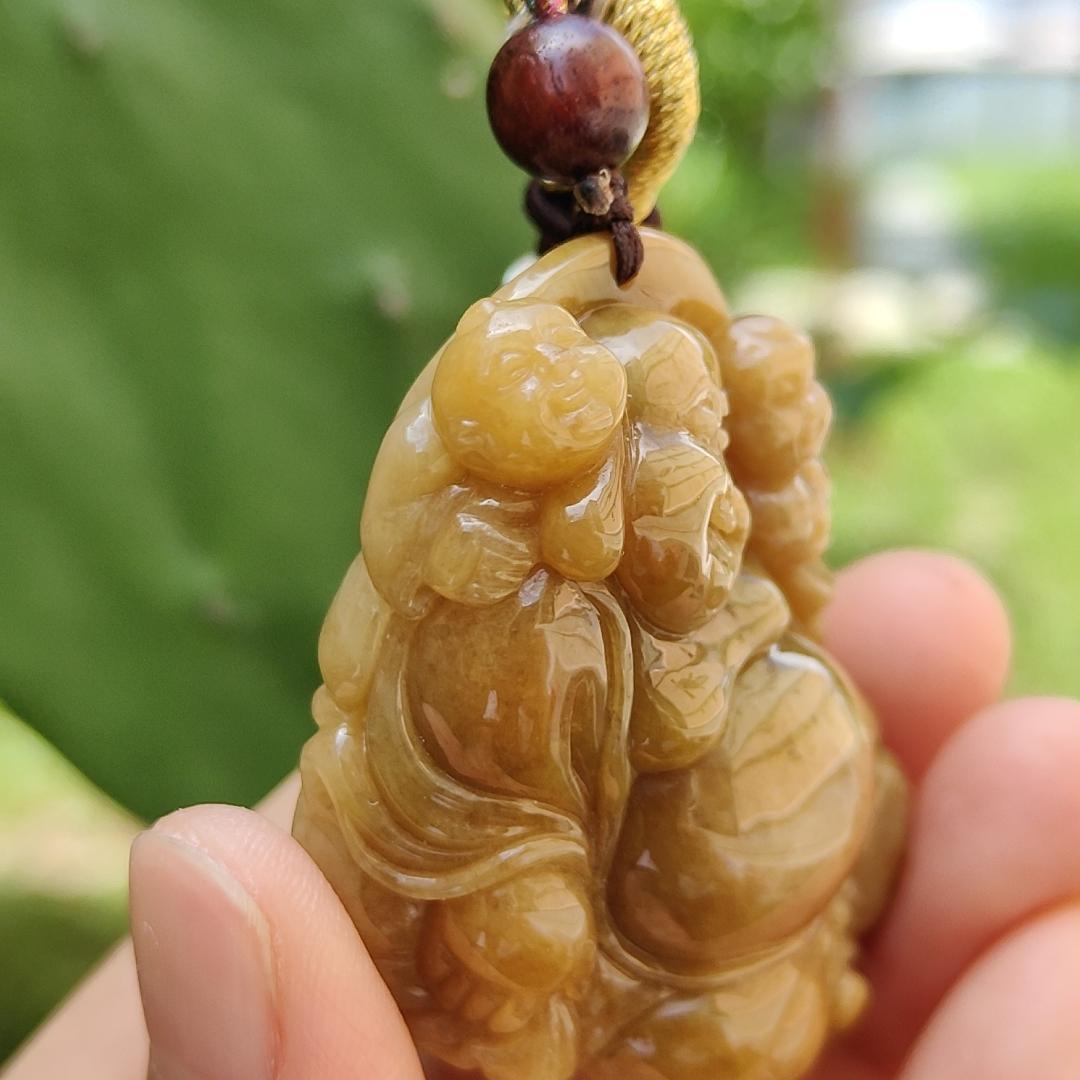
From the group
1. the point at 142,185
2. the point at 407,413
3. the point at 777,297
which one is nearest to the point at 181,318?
the point at 142,185

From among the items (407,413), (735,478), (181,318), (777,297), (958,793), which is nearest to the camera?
(407,413)

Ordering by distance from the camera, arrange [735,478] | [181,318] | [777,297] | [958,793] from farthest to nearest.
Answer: [777,297] < [181,318] < [958,793] < [735,478]

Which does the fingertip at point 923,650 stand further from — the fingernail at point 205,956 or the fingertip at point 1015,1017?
the fingernail at point 205,956

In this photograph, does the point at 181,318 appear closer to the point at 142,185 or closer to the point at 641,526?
the point at 142,185

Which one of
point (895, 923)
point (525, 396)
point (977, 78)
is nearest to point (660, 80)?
point (525, 396)


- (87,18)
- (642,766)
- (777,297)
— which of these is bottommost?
(777,297)

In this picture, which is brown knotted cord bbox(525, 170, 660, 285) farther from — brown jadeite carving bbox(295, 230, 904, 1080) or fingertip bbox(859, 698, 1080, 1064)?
fingertip bbox(859, 698, 1080, 1064)

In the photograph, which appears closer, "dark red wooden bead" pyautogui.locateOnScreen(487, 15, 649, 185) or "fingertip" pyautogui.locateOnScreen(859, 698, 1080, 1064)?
"dark red wooden bead" pyautogui.locateOnScreen(487, 15, 649, 185)

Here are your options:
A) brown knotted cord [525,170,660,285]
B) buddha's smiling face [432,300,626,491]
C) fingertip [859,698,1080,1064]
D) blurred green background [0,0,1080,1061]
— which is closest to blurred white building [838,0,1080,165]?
blurred green background [0,0,1080,1061]
